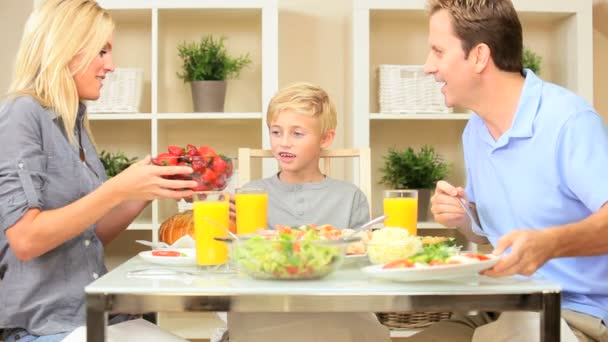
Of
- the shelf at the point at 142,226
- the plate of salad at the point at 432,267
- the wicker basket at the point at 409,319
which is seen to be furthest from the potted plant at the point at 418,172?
the plate of salad at the point at 432,267

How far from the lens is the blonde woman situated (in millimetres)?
1572

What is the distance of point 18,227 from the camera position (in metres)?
1.57

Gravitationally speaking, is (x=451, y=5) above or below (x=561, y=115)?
above

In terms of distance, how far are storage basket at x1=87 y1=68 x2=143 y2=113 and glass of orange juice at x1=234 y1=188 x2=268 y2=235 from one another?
1.80 metres

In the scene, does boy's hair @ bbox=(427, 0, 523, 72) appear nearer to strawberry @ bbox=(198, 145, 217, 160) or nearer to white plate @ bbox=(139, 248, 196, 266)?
strawberry @ bbox=(198, 145, 217, 160)

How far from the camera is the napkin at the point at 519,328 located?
1.40m

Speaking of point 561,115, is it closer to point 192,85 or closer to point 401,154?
point 401,154

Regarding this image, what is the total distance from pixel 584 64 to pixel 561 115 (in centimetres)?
188

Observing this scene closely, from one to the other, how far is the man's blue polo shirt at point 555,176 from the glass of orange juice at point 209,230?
70cm

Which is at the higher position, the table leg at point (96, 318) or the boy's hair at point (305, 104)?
the boy's hair at point (305, 104)

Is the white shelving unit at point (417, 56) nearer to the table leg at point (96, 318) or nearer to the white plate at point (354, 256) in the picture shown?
the white plate at point (354, 256)

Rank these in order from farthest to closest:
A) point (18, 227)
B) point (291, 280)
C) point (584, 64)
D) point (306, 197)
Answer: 1. point (584, 64)
2. point (306, 197)
3. point (18, 227)
4. point (291, 280)

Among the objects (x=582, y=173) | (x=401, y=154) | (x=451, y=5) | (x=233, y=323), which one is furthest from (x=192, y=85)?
(x=582, y=173)

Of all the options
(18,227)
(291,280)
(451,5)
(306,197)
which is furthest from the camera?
(306,197)
